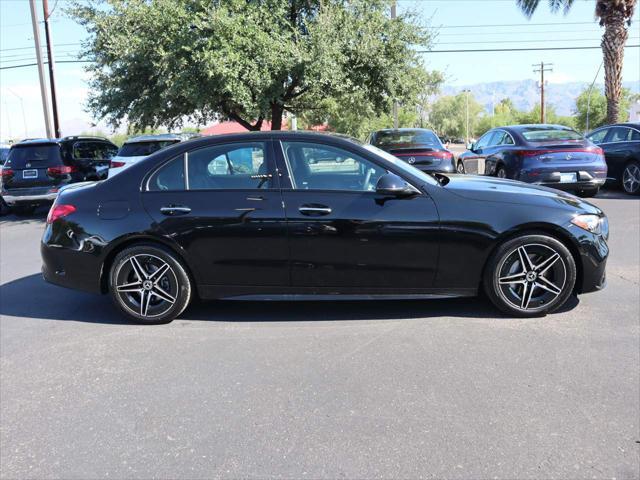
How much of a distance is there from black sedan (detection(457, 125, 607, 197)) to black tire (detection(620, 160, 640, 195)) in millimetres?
839

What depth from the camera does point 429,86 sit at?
51.6 feet

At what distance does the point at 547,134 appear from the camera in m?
10.9

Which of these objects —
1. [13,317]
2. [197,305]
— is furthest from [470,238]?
[13,317]

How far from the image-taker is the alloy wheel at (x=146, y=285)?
4.71m

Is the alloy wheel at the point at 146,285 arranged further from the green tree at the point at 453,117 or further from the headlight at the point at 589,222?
the green tree at the point at 453,117

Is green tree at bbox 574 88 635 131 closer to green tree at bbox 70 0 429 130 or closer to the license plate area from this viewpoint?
green tree at bbox 70 0 429 130

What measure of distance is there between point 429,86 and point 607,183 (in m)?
5.76

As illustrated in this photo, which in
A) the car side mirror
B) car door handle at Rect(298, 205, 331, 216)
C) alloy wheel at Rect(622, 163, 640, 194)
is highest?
the car side mirror

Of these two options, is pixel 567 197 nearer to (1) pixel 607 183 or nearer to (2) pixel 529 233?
(2) pixel 529 233

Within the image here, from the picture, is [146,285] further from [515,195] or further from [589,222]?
[589,222]

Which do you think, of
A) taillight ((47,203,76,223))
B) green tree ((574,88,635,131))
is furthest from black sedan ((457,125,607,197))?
green tree ((574,88,635,131))

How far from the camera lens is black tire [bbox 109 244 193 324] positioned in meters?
4.68

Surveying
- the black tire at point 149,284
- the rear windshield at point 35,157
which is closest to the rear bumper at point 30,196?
the rear windshield at point 35,157

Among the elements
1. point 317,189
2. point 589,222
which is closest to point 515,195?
point 589,222
